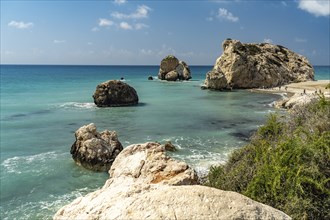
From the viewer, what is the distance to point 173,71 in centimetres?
9862

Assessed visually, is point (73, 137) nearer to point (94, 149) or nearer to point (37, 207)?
point (94, 149)

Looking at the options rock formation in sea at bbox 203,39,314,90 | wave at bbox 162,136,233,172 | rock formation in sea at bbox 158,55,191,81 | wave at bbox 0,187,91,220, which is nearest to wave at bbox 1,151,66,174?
wave at bbox 0,187,91,220

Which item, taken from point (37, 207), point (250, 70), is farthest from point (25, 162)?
point (250, 70)

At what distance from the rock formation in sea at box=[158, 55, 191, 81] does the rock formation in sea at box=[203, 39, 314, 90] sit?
21.6 meters

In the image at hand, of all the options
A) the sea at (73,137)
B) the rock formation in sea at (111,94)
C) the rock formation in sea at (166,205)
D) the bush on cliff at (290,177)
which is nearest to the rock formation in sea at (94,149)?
the sea at (73,137)

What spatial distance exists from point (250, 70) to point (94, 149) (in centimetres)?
5606

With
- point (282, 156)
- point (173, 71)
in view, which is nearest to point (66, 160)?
point (282, 156)

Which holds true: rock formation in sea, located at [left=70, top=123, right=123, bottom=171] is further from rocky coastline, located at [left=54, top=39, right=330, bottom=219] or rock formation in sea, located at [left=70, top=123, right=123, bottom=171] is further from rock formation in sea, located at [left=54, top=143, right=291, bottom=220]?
rock formation in sea, located at [left=54, top=143, right=291, bottom=220]

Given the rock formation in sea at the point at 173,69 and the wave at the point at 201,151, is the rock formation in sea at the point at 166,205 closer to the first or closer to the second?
the wave at the point at 201,151

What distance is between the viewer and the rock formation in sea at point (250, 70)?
2751 inches

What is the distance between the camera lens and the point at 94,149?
766 inches

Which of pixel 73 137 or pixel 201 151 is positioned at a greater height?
pixel 201 151

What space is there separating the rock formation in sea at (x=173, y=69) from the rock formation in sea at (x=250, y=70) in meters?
21.6

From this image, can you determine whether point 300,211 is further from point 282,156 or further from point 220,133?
point 220,133
